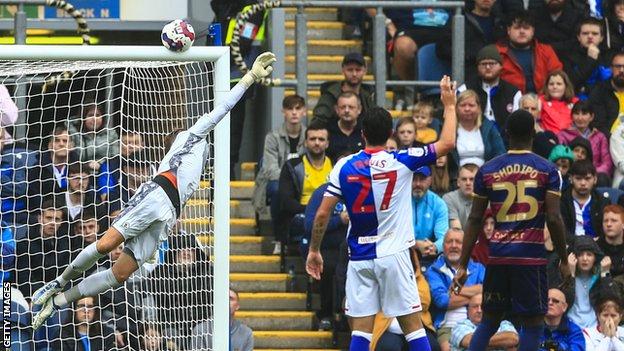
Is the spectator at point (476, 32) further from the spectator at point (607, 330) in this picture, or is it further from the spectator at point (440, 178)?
the spectator at point (607, 330)

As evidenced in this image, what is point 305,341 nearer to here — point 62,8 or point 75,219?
point 75,219

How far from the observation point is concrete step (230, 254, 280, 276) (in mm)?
18078

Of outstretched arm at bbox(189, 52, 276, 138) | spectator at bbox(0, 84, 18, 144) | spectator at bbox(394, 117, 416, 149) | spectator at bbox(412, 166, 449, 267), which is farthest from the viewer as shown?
spectator at bbox(394, 117, 416, 149)

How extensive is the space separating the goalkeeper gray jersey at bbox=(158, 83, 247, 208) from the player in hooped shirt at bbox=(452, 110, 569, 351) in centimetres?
202

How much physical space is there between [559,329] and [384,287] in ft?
8.52

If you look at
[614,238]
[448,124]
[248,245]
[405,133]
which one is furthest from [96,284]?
[614,238]

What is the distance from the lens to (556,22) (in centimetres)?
2017

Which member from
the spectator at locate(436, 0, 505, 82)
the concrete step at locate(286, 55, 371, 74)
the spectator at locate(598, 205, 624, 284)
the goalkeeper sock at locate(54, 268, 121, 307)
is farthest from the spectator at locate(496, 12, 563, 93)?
the goalkeeper sock at locate(54, 268, 121, 307)

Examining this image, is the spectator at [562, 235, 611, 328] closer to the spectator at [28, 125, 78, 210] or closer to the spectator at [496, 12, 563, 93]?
the spectator at [496, 12, 563, 93]

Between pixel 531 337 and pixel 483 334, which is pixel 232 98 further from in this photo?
pixel 531 337

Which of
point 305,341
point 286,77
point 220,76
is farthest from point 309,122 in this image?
point 220,76

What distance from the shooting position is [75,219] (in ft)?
52.3

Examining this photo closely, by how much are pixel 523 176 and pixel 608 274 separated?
3190 millimetres

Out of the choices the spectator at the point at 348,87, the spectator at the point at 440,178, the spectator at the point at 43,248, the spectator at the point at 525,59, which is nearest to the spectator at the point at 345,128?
the spectator at the point at 348,87
